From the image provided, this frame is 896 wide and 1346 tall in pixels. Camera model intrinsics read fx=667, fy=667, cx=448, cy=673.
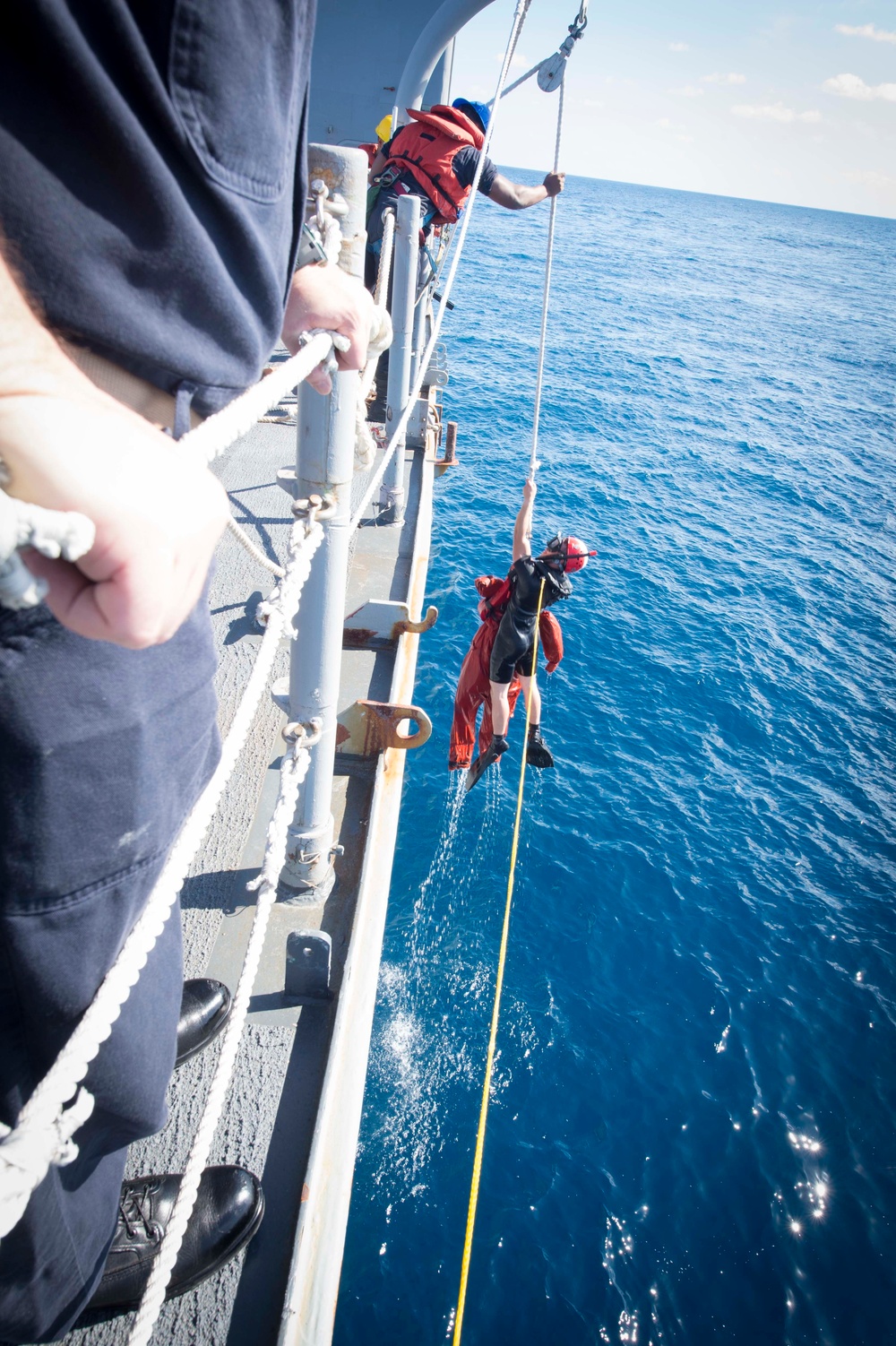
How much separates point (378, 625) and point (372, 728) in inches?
55.1

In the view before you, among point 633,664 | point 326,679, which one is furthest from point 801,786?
point 326,679

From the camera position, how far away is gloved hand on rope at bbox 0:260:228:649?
61 cm

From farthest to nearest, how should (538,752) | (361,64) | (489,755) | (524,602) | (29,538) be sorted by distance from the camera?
(361,64) < (538,752) < (489,755) < (524,602) < (29,538)

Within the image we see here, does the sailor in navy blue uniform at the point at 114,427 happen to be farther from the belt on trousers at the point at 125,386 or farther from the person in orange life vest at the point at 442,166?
the person in orange life vest at the point at 442,166

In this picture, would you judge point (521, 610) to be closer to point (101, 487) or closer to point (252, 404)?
point (252, 404)

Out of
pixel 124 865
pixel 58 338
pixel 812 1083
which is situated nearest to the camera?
pixel 58 338

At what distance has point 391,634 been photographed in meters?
5.45

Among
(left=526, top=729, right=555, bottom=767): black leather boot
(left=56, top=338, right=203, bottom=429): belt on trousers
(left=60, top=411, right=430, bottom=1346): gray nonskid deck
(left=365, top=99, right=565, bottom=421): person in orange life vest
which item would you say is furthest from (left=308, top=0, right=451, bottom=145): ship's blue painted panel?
(left=56, top=338, right=203, bottom=429): belt on trousers

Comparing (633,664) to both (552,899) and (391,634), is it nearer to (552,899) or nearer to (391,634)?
(552,899)

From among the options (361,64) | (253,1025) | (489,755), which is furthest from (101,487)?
(361,64)

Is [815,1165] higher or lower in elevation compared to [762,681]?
lower

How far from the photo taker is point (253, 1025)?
10.1ft

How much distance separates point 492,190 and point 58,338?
23.9 ft

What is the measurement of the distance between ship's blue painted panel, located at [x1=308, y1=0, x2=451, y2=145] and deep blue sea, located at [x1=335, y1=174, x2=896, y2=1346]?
24.5 ft
